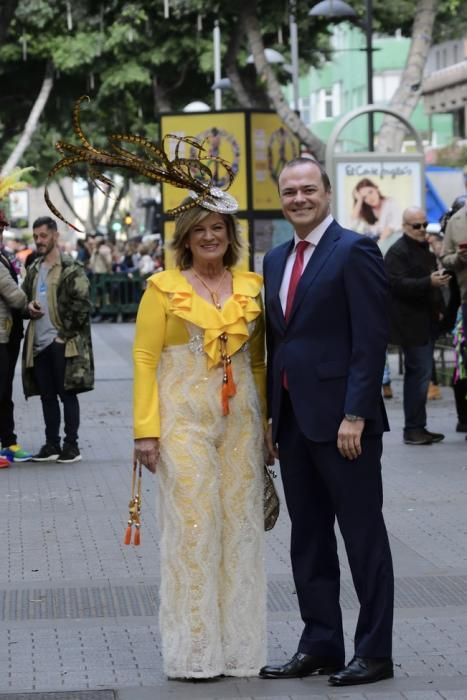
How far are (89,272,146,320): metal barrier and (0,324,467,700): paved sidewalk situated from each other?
22555 millimetres

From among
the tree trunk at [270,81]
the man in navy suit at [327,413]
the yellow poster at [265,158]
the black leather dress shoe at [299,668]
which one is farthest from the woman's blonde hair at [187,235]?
the tree trunk at [270,81]

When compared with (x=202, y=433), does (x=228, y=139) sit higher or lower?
higher

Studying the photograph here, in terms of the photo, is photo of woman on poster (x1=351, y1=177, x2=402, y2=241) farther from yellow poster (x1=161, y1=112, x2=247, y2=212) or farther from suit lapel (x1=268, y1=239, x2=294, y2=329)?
suit lapel (x1=268, y1=239, x2=294, y2=329)

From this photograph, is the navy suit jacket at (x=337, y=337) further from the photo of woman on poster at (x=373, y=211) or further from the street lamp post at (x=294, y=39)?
the street lamp post at (x=294, y=39)

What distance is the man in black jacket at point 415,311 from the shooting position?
44.2ft

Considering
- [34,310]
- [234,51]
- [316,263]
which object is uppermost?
[234,51]

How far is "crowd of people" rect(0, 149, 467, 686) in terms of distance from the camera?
600 centimetres

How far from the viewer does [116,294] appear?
36344mm

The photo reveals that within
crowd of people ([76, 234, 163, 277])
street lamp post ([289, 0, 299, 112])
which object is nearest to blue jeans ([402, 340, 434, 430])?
street lamp post ([289, 0, 299, 112])

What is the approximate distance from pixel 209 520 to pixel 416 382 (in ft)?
24.6

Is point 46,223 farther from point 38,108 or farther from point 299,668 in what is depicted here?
point 38,108

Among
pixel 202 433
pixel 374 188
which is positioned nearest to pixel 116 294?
pixel 374 188

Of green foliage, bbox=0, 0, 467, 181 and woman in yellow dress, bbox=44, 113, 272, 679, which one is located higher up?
green foliage, bbox=0, 0, 467, 181

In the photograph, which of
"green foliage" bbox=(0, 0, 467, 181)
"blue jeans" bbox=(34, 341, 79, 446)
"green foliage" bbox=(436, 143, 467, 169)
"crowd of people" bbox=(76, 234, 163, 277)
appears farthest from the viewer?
"green foliage" bbox=(436, 143, 467, 169)
